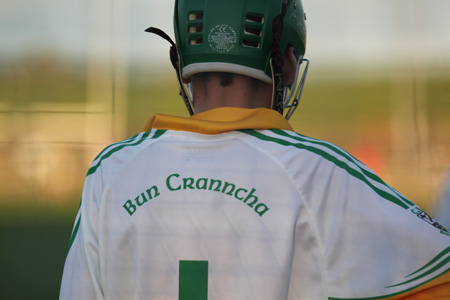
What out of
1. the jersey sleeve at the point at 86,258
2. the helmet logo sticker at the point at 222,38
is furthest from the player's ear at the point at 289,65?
the jersey sleeve at the point at 86,258

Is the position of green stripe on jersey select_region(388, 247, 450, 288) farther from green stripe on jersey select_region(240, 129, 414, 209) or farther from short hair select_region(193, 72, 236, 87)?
short hair select_region(193, 72, 236, 87)

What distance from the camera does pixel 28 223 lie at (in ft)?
11.9

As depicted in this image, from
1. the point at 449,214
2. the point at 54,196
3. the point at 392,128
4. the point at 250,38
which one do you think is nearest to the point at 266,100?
the point at 250,38

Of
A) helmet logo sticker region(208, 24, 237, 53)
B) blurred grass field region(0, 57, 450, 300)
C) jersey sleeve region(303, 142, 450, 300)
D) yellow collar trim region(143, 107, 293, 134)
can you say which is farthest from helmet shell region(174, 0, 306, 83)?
blurred grass field region(0, 57, 450, 300)

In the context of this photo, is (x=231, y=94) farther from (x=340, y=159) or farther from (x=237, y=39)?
(x=340, y=159)

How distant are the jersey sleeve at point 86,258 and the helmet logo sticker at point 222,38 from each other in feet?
1.33

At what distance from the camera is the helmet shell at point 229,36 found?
146 centimetres

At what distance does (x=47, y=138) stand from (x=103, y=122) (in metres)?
0.34

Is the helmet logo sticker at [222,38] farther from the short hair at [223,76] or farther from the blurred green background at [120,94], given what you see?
the blurred green background at [120,94]

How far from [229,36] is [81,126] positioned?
88.6 inches

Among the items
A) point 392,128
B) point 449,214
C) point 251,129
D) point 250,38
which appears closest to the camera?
point 251,129

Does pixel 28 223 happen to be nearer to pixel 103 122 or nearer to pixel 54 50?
pixel 103 122

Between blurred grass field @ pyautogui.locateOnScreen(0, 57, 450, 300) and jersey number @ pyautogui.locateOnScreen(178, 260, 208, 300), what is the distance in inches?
92.0

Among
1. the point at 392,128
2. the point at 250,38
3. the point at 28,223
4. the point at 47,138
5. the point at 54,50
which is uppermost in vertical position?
the point at 250,38
